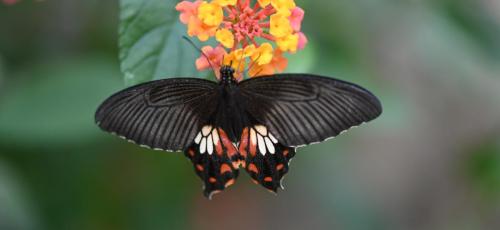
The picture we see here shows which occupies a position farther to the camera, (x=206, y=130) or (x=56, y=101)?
(x=56, y=101)

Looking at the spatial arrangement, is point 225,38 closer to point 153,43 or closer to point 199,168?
point 153,43

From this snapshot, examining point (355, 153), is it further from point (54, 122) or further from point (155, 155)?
point (54, 122)

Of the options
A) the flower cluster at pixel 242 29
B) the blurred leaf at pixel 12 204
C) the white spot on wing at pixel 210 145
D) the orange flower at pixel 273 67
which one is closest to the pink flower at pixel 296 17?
the flower cluster at pixel 242 29

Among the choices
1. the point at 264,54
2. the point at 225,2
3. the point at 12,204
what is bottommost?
the point at 12,204

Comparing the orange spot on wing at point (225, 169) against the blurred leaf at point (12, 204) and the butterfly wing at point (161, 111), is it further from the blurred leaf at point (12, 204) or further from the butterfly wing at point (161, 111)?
the blurred leaf at point (12, 204)

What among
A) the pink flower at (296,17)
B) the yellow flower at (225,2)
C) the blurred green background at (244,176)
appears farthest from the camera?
the blurred green background at (244,176)

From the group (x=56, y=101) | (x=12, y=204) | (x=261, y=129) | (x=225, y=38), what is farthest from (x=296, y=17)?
(x=12, y=204)

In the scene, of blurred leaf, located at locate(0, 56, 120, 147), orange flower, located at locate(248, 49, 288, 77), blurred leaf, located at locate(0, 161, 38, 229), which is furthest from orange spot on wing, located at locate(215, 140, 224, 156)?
blurred leaf, located at locate(0, 161, 38, 229)

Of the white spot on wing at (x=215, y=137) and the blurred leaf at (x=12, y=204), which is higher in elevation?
the white spot on wing at (x=215, y=137)
